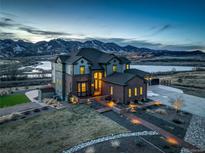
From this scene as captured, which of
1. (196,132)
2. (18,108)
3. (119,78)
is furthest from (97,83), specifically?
(196,132)

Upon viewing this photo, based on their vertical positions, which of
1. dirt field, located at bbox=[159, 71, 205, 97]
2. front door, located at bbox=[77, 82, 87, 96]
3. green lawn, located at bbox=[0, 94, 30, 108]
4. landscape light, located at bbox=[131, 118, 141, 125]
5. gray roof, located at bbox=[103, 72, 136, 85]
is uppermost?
gray roof, located at bbox=[103, 72, 136, 85]

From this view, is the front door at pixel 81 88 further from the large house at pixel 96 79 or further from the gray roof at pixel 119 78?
the gray roof at pixel 119 78

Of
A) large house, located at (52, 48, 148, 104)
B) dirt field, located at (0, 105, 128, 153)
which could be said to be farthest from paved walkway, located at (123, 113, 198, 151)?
large house, located at (52, 48, 148, 104)

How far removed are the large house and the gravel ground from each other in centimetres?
641

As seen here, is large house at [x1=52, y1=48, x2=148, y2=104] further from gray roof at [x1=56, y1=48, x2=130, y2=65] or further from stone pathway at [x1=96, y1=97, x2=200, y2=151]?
stone pathway at [x1=96, y1=97, x2=200, y2=151]

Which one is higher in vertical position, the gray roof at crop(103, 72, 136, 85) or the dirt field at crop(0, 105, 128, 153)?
the gray roof at crop(103, 72, 136, 85)

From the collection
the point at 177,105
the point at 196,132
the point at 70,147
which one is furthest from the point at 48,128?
the point at 177,105

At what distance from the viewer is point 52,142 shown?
Answer: 31.8 ft

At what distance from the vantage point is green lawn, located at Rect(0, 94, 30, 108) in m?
18.3

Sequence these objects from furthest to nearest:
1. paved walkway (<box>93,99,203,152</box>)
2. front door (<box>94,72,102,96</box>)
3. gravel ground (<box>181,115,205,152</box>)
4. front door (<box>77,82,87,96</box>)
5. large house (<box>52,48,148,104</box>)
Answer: front door (<box>94,72,102,96</box>) < front door (<box>77,82,87,96</box>) < large house (<box>52,48,148,104</box>) < gravel ground (<box>181,115,205,152</box>) < paved walkway (<box>93,99,203,152</box>)

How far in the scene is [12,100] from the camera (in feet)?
64.0

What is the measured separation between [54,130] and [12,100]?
1111 centimetres

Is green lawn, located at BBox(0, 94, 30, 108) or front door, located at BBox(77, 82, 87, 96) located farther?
front door, located at BBox(77, 82, 87, 96)

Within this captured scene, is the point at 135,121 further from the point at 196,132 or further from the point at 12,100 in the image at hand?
the point at 12,100
